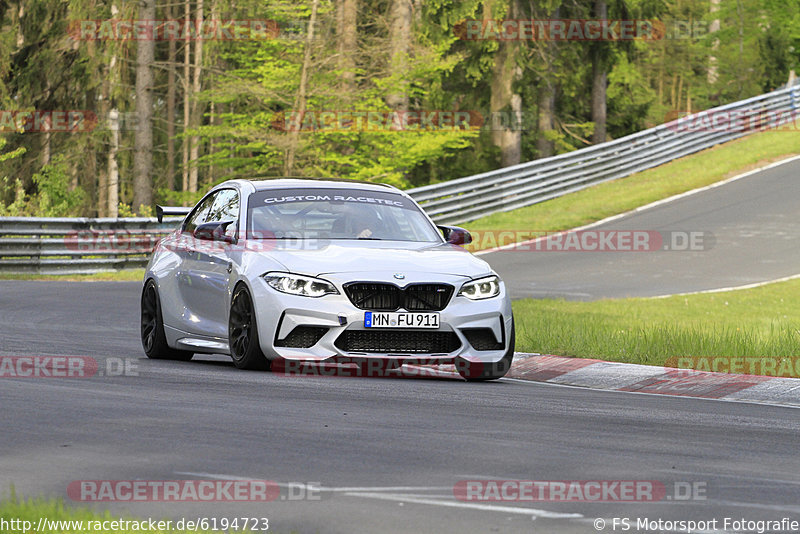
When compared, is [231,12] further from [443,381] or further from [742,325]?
[443,381]

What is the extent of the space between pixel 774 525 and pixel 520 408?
12.6 feet

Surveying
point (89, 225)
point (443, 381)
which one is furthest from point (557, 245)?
point (443, 381)

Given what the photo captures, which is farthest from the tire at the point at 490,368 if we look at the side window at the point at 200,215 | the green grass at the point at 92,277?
the green grass at the point at 92,277

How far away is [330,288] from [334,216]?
1.42 meters

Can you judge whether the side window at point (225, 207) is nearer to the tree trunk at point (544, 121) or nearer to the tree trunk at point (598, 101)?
the tree trunk at point (544, 121)

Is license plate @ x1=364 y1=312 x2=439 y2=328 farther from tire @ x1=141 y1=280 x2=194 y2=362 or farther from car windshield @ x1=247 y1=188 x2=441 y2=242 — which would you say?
tire @ x1=141 y1=280 x2=194 y2=362

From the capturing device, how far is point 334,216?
488 inches

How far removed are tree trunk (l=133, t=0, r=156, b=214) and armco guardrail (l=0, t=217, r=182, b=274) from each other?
29.4ft

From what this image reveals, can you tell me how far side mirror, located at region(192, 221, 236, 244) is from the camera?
39.9 ft

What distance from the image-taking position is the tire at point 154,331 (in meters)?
13.1

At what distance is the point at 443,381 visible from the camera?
1167cm

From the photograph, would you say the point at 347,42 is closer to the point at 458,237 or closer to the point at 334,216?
the point at 458,237

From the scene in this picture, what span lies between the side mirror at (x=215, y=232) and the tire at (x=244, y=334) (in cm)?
67

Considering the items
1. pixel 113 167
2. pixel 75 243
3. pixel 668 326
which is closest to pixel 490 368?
pixel 668 326
